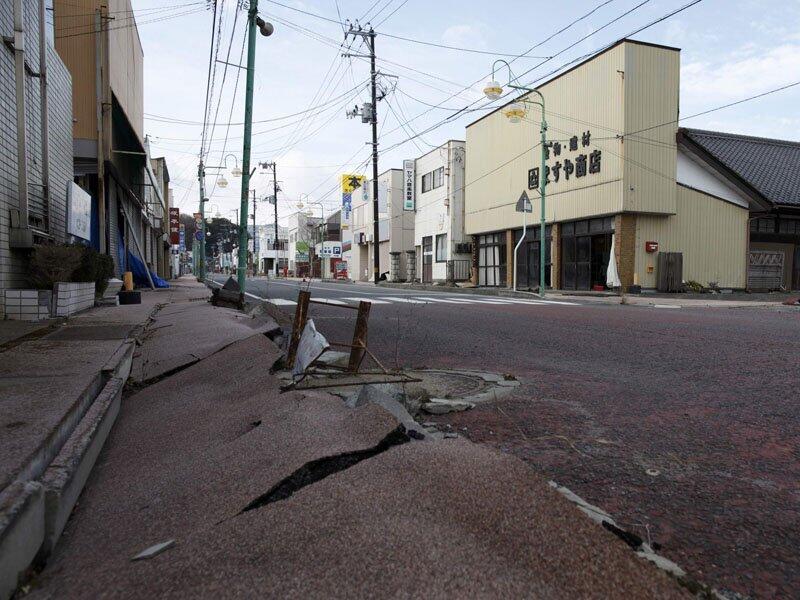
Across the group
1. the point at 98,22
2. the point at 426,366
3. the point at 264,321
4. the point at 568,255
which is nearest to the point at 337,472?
Result: the point at 426,366

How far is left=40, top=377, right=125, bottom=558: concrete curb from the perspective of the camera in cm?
212

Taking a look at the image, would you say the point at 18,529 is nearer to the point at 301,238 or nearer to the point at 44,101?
the point at 44,101

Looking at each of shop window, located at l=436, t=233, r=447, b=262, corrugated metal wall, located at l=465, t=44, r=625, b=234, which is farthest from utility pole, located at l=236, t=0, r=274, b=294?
shop window, located at l=436, t=233, r=447, b=262

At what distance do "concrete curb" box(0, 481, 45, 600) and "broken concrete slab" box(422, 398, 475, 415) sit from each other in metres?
2.19

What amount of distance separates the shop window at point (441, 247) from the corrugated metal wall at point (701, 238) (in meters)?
13.9

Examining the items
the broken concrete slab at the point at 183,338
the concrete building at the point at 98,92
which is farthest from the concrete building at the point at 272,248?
the broken concrete slab at the point at 183,338

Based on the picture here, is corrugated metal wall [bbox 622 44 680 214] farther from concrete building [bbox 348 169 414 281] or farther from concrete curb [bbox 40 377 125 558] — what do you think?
concrete building [bbox 348 169 414 281]

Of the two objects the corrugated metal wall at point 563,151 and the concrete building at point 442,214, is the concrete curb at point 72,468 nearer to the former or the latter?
the corrugated metal wall at point 563,151

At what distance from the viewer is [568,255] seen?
24.0 meters

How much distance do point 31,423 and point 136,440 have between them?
2.31ft

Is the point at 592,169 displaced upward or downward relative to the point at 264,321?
upward

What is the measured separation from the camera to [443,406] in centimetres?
373

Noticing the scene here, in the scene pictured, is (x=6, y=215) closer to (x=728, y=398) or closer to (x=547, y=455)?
(x=547, y=455)

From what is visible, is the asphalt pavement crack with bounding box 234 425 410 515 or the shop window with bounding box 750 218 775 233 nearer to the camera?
the asphalt pavement crack with bounding box 234 425 410 515
